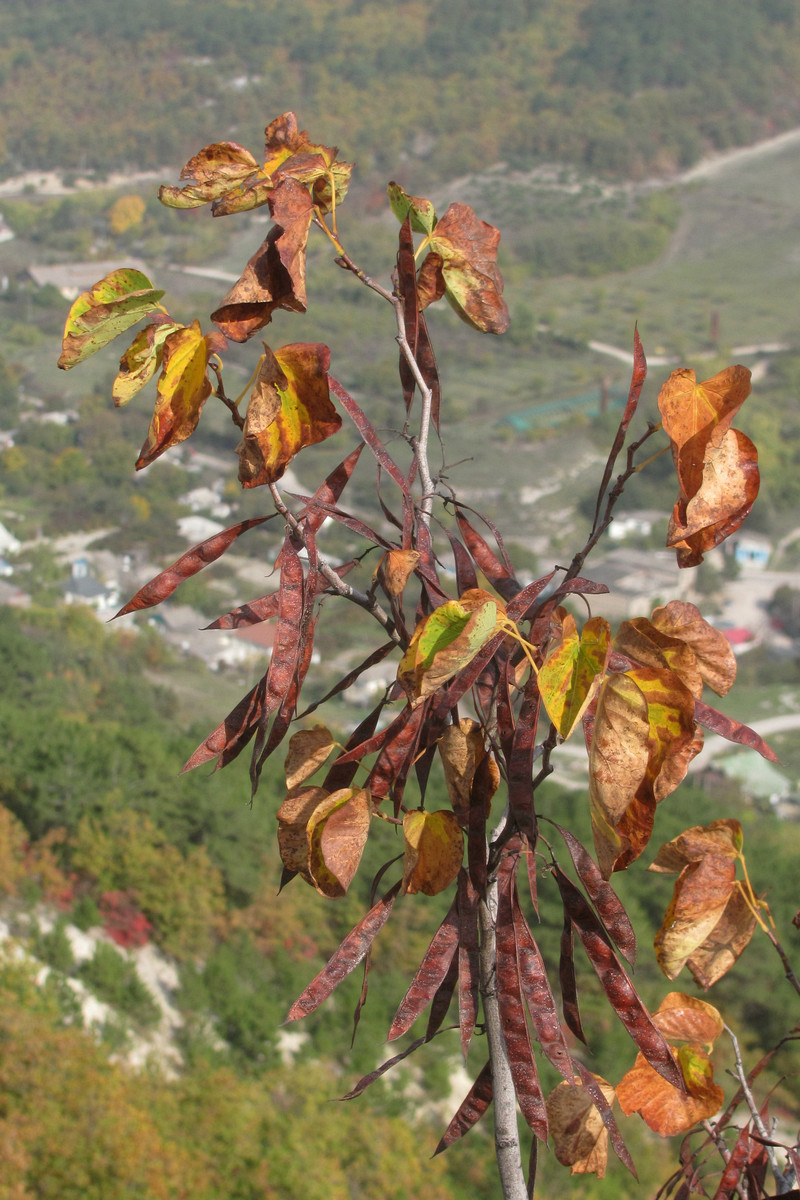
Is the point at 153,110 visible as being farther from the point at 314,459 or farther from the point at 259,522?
the point at 259,522

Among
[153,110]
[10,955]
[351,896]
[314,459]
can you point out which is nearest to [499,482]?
[314,459]

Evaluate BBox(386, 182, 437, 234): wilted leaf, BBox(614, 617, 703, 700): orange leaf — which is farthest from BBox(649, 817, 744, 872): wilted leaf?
BBox(386, 182, 437, 234): wilted leaf

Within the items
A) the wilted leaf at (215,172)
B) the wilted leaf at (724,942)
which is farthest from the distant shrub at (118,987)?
the wilted leaf at (215,172)

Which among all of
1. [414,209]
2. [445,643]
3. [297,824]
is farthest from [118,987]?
[445,643]

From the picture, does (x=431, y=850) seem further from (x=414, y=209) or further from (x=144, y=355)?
(x=414, y=209)

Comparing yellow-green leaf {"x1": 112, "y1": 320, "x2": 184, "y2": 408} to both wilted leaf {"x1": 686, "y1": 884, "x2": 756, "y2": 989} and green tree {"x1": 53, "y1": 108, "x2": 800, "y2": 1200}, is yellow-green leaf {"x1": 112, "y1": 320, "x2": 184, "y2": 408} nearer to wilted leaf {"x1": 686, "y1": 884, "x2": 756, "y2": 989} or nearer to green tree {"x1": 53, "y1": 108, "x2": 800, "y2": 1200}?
green tree {"x1": 53, "y1": 108, "x2": 800, "y2": 1200}
